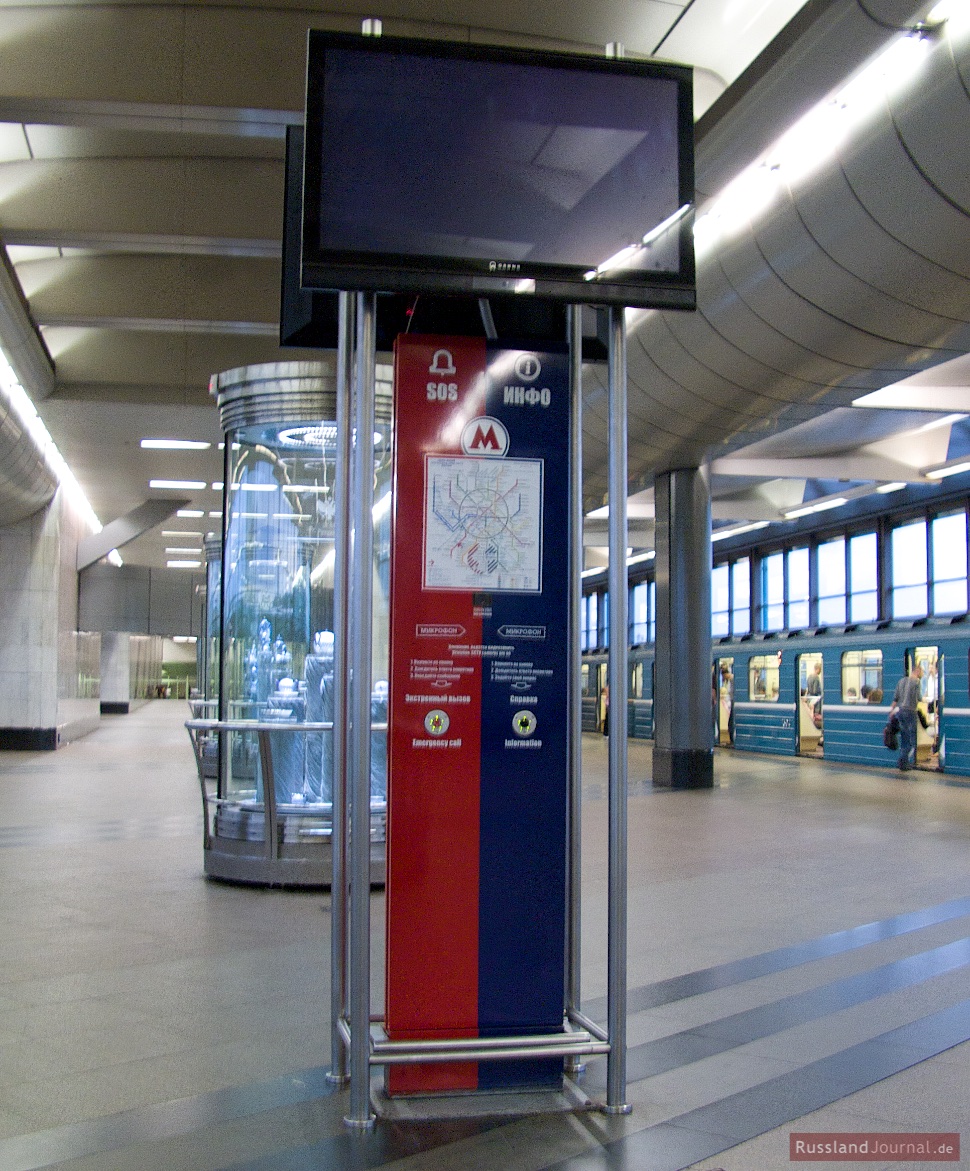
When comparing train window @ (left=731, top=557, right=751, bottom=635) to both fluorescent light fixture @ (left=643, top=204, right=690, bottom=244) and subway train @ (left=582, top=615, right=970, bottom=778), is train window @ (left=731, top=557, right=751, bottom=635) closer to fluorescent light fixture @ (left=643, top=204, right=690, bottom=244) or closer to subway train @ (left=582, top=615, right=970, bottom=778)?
subway train @ (left=582, top=615, right=970, bottom=778)

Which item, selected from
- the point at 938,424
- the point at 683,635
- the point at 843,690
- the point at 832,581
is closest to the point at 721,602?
the point at 832,581

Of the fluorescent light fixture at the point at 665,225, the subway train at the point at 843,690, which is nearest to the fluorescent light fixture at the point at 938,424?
the subway train at the point at 843,690

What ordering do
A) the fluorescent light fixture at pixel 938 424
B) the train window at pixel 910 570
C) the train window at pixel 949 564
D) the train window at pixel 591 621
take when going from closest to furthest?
the fluorescent light fixture at pixel 938 424 → the train window at pixel 949 564 → the train window at pixel 910 570 → the train window at pixel 591 621

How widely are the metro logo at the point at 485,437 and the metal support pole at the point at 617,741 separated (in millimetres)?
373

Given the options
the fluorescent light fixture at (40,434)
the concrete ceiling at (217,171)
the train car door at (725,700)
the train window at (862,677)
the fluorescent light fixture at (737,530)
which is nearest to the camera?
the concrete ceiling at (217,171)

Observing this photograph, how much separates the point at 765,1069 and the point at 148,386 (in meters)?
13.2

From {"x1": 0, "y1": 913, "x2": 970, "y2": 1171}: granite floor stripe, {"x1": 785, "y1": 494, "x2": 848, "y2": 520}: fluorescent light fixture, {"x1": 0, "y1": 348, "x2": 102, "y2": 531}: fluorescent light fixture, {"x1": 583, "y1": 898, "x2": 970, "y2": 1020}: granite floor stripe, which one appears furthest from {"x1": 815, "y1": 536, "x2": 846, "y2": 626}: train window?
{"x1": 0, "y1": 913, "x2": 970, "y2": 1171}: granite floor stripe

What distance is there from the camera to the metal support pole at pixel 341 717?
4145 millimetres

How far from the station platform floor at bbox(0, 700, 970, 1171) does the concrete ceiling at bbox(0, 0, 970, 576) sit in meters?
4.40

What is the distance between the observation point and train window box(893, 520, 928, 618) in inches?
781

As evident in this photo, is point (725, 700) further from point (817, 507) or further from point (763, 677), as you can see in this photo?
point (817, 507)

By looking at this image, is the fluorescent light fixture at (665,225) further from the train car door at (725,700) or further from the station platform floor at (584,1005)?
the train car door at (725,700)

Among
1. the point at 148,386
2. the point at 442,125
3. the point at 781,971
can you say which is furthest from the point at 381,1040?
the point at 148,386

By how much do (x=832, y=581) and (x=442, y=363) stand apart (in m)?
19.8
